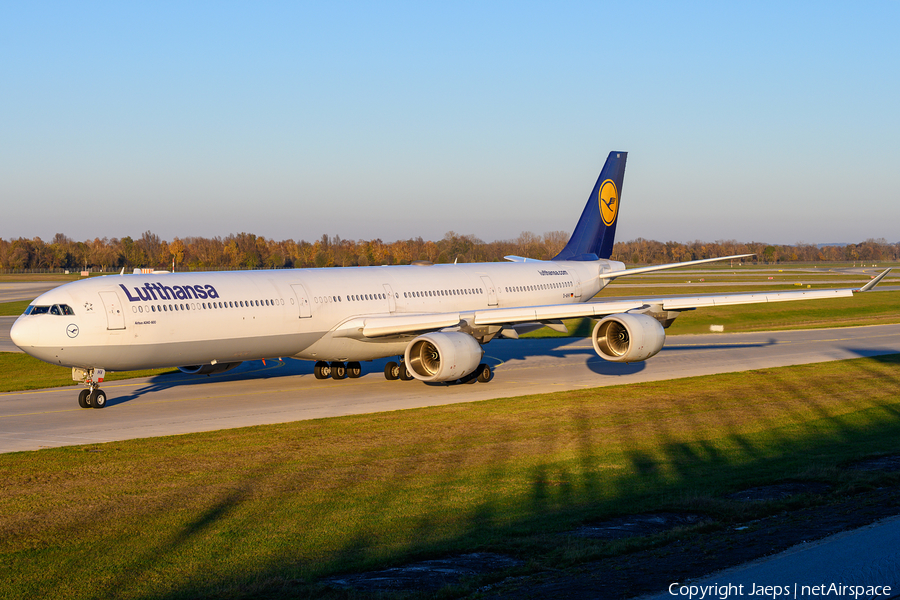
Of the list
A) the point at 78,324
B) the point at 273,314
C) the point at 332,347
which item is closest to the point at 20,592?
the point at 78,324

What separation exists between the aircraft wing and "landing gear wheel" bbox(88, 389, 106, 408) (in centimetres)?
776

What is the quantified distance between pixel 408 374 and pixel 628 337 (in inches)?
323

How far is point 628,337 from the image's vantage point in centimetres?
2931

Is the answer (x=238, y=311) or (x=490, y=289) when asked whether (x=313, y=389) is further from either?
(x=490, y=289)

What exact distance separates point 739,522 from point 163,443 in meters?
13.4

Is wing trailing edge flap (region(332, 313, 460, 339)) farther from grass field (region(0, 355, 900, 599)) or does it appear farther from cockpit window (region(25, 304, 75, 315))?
cockpit window (region(25, 304, 75, 315))

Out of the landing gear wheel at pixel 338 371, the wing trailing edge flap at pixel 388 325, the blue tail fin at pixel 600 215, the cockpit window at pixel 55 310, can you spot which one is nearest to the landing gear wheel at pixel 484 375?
the wing trailing edge flap at pixel 388 325

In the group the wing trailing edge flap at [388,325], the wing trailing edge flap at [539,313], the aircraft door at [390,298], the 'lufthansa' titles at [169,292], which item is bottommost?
the wing trailing edge flap at [388,325]

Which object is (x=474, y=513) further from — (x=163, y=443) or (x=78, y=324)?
(x=78, y=324)

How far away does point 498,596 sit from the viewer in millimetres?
9594

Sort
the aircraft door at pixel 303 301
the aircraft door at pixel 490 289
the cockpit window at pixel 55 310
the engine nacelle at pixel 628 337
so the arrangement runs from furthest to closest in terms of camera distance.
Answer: the aircraft door at pixel 490 289, the engine nacelle at pixel 628 337, the aircraft door at pixel 303 301, the cockpit window at pixel 55 310

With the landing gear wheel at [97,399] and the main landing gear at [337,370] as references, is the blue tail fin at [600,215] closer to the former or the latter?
the main landing gear at [337,370]

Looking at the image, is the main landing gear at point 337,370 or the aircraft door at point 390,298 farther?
the main landing gear at point 337,370

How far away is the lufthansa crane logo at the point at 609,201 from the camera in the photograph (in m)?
41.0
